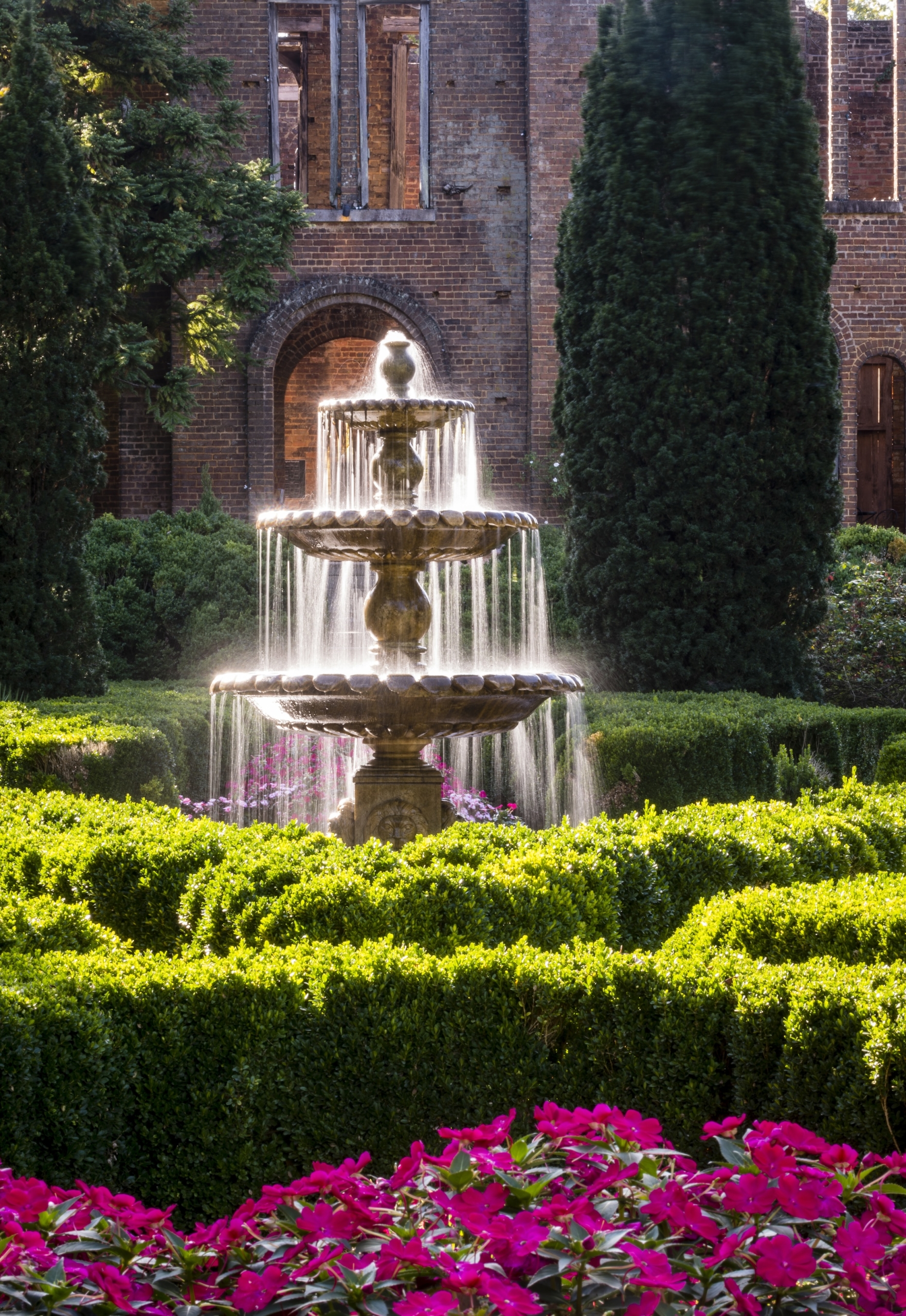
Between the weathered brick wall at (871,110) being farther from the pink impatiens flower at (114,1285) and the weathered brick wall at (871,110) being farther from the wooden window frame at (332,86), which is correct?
the pink impatiens flower at (114,1285)

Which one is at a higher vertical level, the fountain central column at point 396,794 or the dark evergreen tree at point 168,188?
the dark evergreen tree at point 168,188

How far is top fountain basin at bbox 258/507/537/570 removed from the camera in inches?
229

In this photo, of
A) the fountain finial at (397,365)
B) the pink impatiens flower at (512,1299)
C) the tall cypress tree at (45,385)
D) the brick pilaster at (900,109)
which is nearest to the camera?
the pink impatiens flower at (512,1299)

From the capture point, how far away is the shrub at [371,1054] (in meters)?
3.01

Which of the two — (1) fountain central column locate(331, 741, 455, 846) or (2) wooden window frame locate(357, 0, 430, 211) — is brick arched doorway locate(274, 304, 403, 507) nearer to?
(2) wooden window frame locate(357, 0, 430, 211)

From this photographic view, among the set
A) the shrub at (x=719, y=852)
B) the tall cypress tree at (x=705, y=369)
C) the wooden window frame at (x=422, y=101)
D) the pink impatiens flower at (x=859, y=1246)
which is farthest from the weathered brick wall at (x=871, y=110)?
the pink impatiens flower at (x=859, y=1246)

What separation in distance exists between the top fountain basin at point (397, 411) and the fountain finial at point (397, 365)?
0.25 m

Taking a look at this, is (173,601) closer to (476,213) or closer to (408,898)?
(476,213)

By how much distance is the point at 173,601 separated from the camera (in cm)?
1268

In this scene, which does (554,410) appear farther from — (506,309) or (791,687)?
(506,309)

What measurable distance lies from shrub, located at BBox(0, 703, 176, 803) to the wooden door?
16.6m

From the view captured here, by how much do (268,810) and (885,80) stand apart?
18.1m

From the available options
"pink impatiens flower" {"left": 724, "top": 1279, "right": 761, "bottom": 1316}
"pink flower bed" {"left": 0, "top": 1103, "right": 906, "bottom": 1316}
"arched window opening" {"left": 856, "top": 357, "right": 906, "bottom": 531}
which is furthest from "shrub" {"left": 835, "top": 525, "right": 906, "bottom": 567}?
"pink impatiens flower" {"left": 724, "top": 1279, "right": 761, "bottom": 1316}

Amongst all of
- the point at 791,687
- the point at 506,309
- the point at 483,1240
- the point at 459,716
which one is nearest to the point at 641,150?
the point at 791,687
